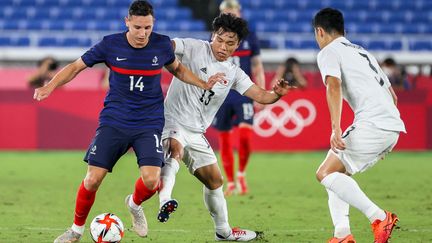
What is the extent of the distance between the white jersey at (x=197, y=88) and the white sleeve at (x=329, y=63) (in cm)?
99

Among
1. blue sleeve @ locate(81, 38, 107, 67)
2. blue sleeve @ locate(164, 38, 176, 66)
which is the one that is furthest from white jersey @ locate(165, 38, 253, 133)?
blue sleeve @ locate(81, 38, 107, 67)

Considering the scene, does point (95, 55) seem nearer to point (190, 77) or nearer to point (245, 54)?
point (190, 77)

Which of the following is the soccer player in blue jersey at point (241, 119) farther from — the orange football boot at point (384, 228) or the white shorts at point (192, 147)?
the orange football boot at point (384, 228)

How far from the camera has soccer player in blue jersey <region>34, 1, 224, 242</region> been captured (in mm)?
7480

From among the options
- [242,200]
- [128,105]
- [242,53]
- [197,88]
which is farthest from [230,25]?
[242,53]

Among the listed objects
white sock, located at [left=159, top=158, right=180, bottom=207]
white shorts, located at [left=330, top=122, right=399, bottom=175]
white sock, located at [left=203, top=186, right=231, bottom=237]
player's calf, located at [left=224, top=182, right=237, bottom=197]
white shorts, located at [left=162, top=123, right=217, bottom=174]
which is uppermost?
white shorts, located at [left=330, top=122, right=399, bottom=175]

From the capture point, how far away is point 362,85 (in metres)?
7.41

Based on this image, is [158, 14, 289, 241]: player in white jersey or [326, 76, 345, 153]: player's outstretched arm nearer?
[326, 76, 345, 153]: player's outstretched arm

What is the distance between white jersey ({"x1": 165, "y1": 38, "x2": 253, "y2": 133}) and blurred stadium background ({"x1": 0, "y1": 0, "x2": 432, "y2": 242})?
6.42ft

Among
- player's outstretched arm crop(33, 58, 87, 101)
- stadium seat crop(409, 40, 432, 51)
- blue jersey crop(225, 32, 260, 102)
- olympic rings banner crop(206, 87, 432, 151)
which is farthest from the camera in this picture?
stadium seat crop(409, 40, 432, 51)

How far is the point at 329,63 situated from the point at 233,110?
16.1ft

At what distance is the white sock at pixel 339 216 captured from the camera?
7.27m

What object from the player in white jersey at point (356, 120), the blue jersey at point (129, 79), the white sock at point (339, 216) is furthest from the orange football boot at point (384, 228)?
the blue jersey at point (129, 79)

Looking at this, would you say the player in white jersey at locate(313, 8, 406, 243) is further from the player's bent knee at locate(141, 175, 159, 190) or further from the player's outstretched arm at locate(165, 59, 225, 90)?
the player's bent knee at locate(141, 175, 159, 190)
